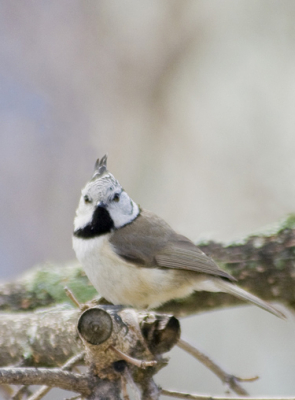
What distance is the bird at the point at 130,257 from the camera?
10.1ft

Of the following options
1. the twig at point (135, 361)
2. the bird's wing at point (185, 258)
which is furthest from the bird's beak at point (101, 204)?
the twig at point (135, 361)

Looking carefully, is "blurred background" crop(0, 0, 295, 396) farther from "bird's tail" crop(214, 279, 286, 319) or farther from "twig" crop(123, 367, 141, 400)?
"twig" crop(123, 367, 141, 400)

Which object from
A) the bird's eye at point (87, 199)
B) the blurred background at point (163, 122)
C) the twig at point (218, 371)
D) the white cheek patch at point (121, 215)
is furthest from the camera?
the blurred background at point (163, 122)

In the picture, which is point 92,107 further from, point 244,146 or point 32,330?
point 32,330

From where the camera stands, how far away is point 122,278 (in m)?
3.08

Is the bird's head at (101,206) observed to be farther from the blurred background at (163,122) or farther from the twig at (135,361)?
the blurred background at (163,122)

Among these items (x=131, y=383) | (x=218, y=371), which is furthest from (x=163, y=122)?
(x=131, y=383)

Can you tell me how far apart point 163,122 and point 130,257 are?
340 centimetres

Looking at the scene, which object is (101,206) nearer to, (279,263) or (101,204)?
(101,204)

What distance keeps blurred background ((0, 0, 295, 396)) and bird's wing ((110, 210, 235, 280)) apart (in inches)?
78.8

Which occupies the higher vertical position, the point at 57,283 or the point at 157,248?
the point at 157,248

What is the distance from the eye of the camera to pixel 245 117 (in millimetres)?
5945

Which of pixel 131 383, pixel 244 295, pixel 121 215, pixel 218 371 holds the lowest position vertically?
pixel 131 383

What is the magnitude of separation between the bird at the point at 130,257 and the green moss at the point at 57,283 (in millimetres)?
512
